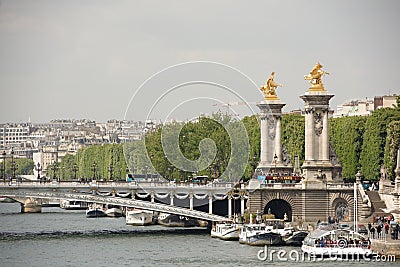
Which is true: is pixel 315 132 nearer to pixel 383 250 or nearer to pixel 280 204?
pixel 280 204

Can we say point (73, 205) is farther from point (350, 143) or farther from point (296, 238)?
point (296, 238)

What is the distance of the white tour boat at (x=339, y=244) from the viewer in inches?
2511

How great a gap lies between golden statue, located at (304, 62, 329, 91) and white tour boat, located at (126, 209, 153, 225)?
18593 millimetres

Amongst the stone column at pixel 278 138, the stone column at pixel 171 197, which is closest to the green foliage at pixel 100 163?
the stone column at pixel 278 138

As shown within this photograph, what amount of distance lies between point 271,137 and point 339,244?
25.7 metres

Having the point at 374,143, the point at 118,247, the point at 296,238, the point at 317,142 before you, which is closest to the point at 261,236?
the point at 296,238

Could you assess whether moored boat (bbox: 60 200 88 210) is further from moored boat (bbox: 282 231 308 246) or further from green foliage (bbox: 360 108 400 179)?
moored boat (bbox: 282 231 308 246)

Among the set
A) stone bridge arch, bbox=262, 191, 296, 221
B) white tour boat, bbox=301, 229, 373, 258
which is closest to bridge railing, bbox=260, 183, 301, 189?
stone bridge arch, bbox=262, 191, 296, 221

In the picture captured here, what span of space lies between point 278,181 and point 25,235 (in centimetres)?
1433

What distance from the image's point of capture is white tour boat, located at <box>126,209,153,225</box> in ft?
310

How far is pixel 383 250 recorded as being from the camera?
62.9 m

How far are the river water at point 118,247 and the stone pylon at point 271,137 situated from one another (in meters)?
6.32

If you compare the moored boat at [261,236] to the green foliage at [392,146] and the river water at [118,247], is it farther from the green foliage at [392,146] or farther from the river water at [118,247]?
the green foliage at [392,146]

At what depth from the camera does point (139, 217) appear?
95312mm
